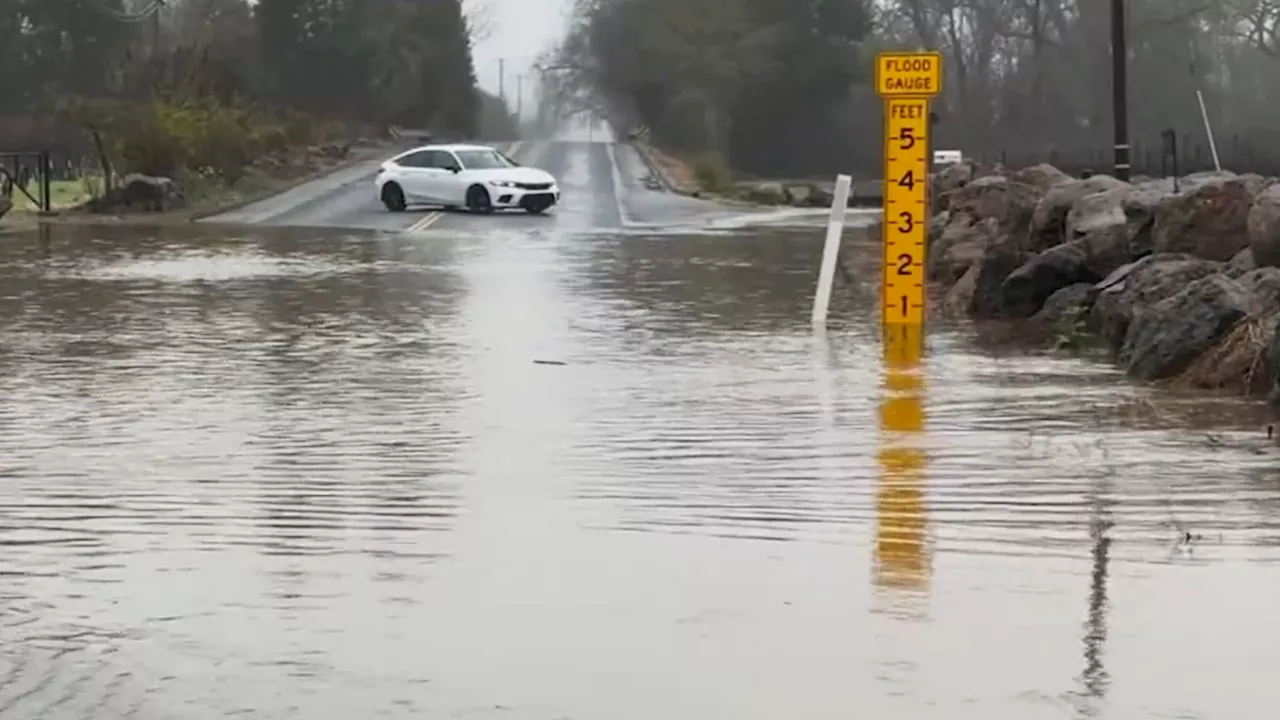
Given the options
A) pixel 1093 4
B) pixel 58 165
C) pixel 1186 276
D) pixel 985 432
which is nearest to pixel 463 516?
pixel 985 432

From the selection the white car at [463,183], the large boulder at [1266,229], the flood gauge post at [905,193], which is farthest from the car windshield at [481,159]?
the large boulder at [1266,229]

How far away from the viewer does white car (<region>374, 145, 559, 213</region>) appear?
39.0 meters

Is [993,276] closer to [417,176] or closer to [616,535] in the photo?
[616,535]

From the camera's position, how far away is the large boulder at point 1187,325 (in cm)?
1288

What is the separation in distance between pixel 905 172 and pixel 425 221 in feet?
68.3

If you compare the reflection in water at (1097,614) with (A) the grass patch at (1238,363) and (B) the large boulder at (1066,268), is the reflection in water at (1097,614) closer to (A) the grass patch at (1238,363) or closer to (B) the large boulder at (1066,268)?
(A) the grass patch at (1238,363)

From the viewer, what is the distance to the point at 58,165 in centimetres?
5816

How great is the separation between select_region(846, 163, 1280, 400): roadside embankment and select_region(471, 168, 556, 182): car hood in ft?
55.3

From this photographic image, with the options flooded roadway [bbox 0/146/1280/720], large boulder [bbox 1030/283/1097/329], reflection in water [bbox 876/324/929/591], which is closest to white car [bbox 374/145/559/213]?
large boulder [bbox 1030/283/1097/329]

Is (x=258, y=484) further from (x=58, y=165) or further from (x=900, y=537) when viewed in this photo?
(x=58, y=165)

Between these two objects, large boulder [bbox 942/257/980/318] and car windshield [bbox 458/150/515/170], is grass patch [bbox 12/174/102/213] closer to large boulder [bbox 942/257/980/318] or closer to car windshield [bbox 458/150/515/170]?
car windshield [bbox 458/150/515/170]

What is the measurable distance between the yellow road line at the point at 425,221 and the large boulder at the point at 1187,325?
69.9 feet

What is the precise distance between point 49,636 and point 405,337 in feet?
30.7

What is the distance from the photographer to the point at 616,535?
27.1ft
